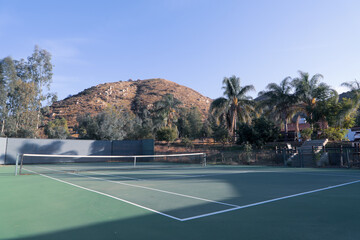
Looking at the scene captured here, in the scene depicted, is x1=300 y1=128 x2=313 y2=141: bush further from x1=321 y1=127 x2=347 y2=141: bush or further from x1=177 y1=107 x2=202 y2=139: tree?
x1=177 y1=107 x2=202 y2=139: tree

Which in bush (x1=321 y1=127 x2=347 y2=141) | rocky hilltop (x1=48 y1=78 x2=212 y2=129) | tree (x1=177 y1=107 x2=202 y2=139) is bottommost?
bush (x1=321 y1=127 x2=347 y2=141)

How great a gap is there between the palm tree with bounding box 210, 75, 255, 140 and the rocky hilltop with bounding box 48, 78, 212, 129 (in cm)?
5169

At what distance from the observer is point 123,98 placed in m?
107

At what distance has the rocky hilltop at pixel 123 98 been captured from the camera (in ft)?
306

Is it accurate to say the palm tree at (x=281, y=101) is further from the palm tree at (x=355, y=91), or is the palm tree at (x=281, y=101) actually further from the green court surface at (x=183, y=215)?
the green court surface at (x=183, y=215)

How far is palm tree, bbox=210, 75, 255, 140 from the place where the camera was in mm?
33969

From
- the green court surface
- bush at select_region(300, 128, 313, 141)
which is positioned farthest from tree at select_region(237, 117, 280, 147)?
the green court surface

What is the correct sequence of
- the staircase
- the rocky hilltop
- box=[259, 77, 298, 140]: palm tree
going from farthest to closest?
the rocky hilltop
box=[259, 77, 298, 140]: palm tree
the staircase

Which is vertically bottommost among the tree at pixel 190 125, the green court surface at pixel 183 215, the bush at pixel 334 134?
the green court surface at pixel 183 215

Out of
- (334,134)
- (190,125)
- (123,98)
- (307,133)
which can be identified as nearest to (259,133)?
(307,133)

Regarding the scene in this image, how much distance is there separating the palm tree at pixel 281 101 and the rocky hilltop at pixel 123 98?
5449cm

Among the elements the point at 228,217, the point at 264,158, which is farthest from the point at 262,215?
the point at 264,158

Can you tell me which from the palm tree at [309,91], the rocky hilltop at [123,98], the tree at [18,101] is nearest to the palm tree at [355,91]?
the palm tree at [309,91]

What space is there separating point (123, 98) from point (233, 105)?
79.9 metres
